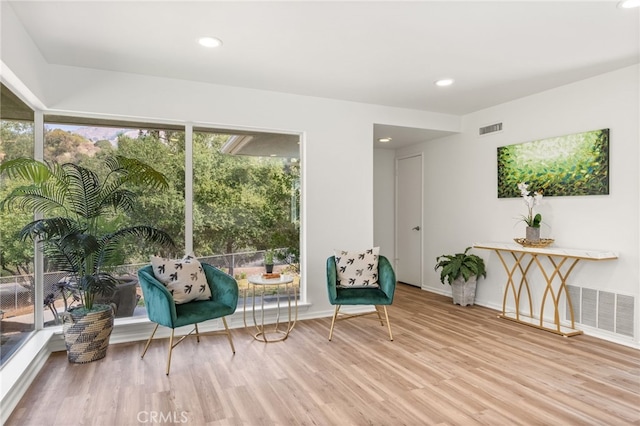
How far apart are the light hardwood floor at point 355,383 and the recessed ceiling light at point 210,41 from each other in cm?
242

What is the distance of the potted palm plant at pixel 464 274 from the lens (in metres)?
4.61

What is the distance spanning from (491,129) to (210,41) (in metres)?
3.43

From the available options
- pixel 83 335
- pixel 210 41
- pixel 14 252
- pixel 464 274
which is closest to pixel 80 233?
pixel 14 252

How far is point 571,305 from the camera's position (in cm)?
378

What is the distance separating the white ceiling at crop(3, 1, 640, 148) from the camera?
240cm

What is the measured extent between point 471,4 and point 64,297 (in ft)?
12.5

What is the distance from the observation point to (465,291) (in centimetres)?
475

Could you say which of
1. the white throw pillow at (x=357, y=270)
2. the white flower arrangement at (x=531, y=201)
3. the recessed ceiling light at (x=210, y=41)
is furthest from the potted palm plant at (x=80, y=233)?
the white flower arrangement at (x=531, y=201)

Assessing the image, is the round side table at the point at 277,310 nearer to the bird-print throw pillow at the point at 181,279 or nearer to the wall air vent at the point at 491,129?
the bird-print throw pillow at the point at 181,279

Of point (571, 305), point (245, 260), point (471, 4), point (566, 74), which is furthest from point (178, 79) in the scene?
point (571, 305)

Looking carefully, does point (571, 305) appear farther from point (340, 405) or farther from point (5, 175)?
point (5, 175)

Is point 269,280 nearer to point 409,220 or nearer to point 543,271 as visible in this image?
point 543,271

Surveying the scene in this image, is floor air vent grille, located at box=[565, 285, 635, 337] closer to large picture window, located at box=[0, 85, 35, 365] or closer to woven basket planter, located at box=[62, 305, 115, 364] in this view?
woven basket planter, located at box=[62, 305, 115, 364]

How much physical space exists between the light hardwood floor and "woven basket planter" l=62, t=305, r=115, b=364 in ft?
0.29
